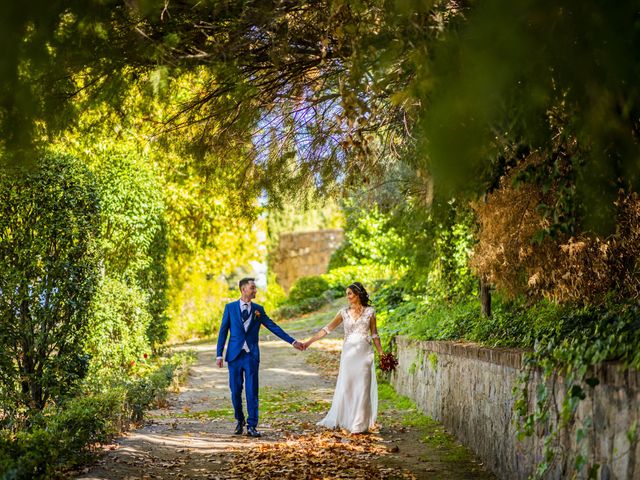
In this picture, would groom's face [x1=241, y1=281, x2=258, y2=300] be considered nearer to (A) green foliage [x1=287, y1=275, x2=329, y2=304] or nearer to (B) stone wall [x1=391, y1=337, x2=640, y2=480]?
(B) stone wall [x1=391, y1=337, x2=640, y2=480]

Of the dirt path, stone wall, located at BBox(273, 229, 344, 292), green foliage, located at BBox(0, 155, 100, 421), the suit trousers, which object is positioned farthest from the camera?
stone wall, located at BBox(273, 229, 344, 292)

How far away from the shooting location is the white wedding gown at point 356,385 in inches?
409

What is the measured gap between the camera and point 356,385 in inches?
417

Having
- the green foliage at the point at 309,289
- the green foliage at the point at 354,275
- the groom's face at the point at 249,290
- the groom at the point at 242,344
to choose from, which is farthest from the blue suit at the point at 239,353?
the green foliage at the point at 309,289

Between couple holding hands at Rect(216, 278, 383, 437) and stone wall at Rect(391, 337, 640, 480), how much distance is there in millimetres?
936

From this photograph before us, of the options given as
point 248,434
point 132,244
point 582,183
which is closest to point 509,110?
point 582,183

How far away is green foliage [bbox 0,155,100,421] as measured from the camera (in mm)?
9180

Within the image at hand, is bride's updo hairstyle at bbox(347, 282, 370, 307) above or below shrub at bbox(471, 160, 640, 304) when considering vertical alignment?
below

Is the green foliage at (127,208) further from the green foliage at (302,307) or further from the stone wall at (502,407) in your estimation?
the green foliage at (302,307)

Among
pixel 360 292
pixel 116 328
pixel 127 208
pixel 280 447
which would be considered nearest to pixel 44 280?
pixel 280 447

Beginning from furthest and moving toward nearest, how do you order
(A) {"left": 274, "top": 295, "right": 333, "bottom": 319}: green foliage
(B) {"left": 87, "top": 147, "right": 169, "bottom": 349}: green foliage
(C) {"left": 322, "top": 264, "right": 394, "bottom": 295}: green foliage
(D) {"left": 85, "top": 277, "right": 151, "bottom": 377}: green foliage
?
1. (A) {"left": 274, "top": 295, "right": 333, "bottom": 319}: green foliage
2. (C) {"left": 322, "top": 264, "right": 394, "bottom": 295}: green foliage
3. (B) {"left": 87, "top": 147, "right": 169, "bottom": 349}: green foliage
4. (D) {"left": 85, "top": 277, "right": 151, "bottom": 377}: green foliage

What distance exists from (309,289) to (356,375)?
2214cm

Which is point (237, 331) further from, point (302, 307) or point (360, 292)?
point (302, 307)

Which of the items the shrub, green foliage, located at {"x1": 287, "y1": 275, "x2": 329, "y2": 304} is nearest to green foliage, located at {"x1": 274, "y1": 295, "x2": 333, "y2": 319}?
green foliage, located at {"x1": 287, "y1": 275, "x2": 329, "y2": 304}
